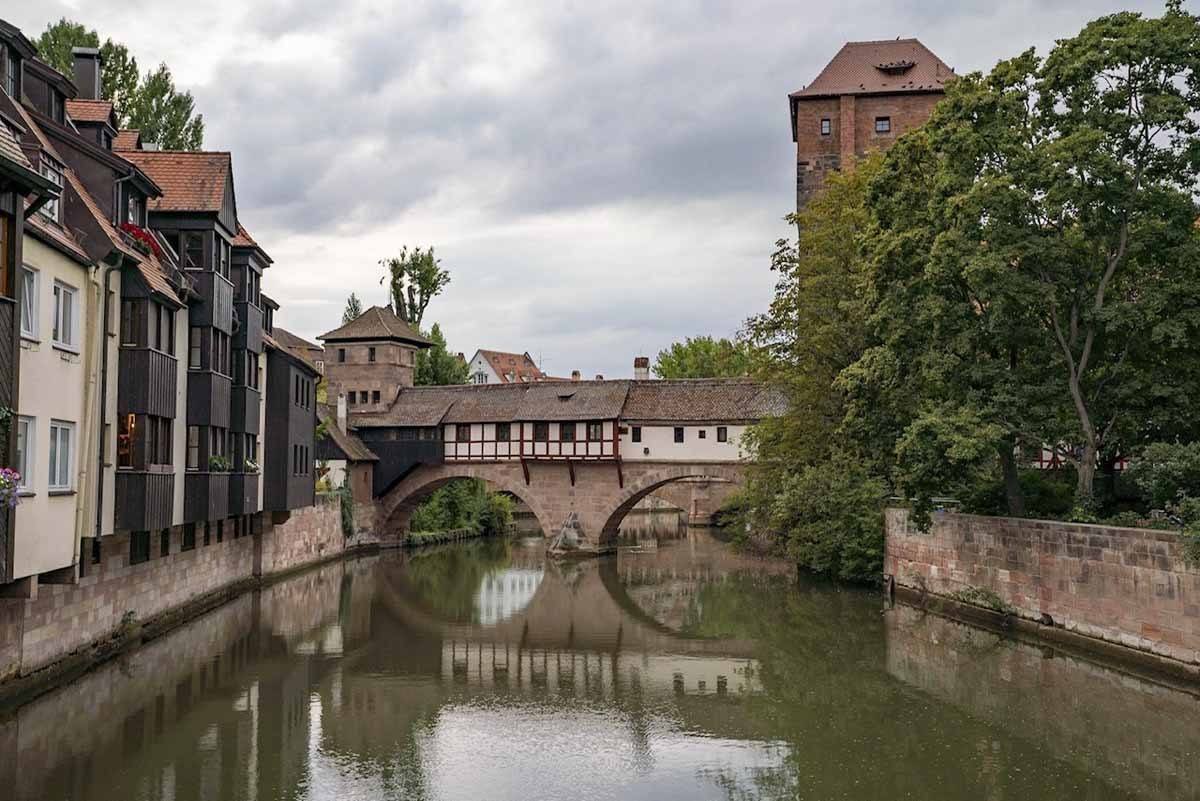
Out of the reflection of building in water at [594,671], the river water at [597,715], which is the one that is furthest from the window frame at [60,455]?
the reflection of building in water at [594,671]

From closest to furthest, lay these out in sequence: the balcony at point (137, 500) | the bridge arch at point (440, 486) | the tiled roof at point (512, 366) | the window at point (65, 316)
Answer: the window at point (65, 316) → the balcony at point (137, 500) → the bridge arch at point (440, 486) → the tiled roof at point (512, 366)

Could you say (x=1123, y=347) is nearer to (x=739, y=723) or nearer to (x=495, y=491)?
(x=739, y=723)

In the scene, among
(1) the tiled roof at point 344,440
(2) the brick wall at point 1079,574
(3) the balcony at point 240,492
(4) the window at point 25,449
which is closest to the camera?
(4) the window at point 25,449

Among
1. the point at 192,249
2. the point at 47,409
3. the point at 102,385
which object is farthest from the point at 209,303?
the point at 47,409

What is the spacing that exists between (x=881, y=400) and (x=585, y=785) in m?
14.1

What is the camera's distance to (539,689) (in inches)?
632

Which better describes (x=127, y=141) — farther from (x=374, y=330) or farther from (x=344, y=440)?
(x=374, y=330)

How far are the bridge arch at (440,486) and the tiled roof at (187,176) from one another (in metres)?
20.2

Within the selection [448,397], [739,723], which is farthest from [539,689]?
[448,397]

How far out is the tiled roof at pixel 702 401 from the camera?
36.8 m

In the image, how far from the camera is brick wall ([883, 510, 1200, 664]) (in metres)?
15.2

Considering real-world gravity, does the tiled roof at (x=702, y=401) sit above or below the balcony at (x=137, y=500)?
above

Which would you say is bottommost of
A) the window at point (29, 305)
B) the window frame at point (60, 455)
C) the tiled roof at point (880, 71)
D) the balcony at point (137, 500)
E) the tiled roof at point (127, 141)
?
the balcony at point (137, 500)

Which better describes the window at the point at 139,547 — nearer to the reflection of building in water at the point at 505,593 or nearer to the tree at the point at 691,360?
the reflection of building in water at the point at 505,593
